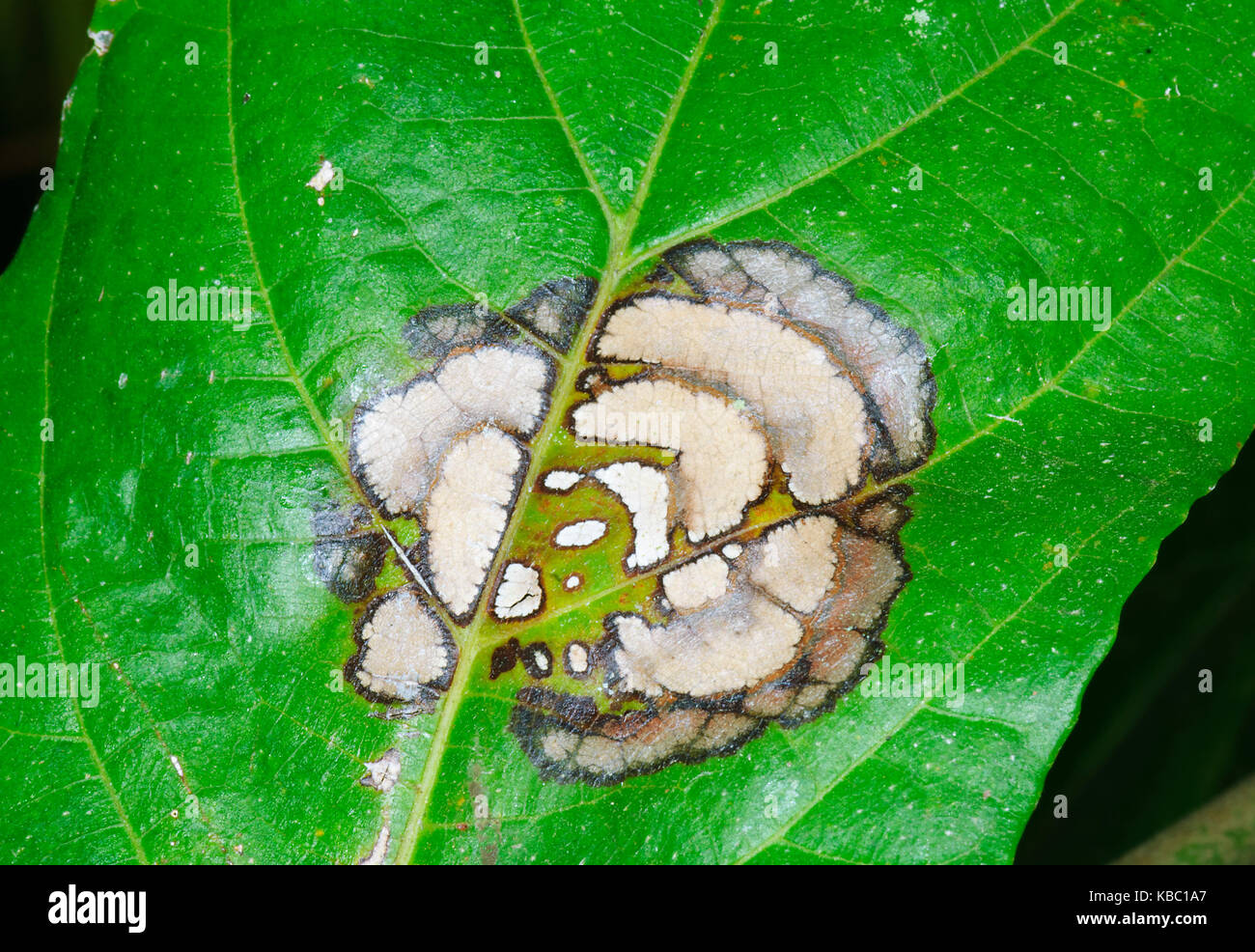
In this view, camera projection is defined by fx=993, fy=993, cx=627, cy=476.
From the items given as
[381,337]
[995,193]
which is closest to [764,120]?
[995,193]

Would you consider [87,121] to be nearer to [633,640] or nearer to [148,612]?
[148,612]

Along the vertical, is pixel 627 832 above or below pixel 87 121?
below

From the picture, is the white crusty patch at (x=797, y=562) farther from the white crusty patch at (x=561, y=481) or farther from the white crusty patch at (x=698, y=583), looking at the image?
the white crusty patch at (x=561, y=481)

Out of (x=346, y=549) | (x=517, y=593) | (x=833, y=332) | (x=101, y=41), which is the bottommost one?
(x=517, y=593)

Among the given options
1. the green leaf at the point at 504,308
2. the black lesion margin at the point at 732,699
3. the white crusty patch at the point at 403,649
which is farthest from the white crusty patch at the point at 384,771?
the black lesion margin at the point at 732,699

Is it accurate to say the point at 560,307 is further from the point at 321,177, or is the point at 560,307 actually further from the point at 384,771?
the point at 384,771

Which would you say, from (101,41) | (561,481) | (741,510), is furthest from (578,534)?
(101,41)
